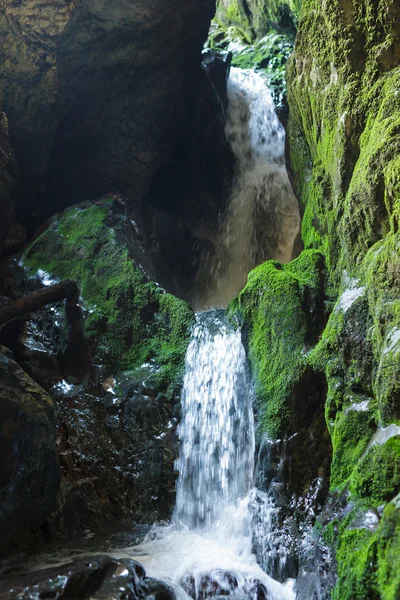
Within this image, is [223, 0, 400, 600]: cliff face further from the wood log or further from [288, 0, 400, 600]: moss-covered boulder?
the wood log

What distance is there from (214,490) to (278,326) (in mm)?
2184

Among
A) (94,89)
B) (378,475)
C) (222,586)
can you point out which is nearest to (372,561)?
(378,475)

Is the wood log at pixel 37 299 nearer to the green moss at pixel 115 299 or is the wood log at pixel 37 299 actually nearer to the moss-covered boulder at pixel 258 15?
the green moss at pixel 115 299

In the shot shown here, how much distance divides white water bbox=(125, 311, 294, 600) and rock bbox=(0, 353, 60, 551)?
1362 millimetres

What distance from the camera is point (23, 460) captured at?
637 centimetres

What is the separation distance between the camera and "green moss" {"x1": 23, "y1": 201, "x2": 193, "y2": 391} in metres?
8.52

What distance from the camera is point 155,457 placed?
7445mm

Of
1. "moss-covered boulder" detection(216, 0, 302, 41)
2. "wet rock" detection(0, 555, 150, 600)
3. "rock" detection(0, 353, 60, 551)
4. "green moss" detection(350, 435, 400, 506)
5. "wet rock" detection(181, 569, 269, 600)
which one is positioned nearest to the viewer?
"green moss" detection(350, 435, 400, 506)

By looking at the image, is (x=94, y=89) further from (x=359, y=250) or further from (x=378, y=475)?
(x=378, y=475)

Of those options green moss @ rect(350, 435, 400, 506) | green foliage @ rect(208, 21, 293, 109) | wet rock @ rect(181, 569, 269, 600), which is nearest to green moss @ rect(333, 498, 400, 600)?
green moss @ rect(350, 435, 400, 506)

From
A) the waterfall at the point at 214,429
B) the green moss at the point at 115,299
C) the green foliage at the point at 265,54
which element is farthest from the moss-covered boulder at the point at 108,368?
the green foliage at the point at 265,54

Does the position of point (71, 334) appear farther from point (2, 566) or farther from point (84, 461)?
point (2, 566)

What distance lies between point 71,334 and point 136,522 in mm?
3193

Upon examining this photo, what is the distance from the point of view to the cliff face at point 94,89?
11.0 meters
